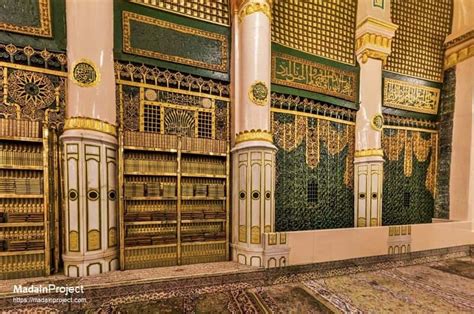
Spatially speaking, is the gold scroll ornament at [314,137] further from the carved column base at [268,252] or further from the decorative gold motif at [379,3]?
the decorative gold motif at [379,3]

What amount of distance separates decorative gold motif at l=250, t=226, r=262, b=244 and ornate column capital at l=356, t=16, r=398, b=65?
3791mm

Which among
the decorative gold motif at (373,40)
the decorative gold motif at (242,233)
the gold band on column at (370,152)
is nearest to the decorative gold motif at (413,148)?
the gold band on column at (370,152)

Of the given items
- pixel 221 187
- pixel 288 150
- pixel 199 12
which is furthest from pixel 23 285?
pixel 199 12

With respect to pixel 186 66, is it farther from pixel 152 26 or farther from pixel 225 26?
pixel 225 26

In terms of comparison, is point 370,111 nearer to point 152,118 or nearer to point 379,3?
point 379,3

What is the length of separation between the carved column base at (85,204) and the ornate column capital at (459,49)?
708 cm

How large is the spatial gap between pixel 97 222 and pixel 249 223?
73.6 inches

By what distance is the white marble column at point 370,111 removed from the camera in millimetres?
4055

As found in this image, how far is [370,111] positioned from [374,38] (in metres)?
1.36

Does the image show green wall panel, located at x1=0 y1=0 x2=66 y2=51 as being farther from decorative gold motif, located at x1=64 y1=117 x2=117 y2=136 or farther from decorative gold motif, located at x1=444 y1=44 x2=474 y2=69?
decorative gold motif, located at x1=444 y1=44 x2=474 y2=69

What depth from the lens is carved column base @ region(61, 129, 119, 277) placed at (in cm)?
240

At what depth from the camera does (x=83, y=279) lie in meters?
2.33

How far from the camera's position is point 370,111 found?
165 inches

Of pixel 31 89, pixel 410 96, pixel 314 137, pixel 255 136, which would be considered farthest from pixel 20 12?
pixel 410 96
